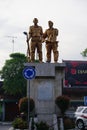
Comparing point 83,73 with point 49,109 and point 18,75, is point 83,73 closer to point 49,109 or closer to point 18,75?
point 18,75

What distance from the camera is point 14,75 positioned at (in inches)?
2216

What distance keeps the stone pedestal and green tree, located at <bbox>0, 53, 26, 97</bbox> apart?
32224 mm

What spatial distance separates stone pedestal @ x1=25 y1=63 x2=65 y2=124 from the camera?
72.6ft

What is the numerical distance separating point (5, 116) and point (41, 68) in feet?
115

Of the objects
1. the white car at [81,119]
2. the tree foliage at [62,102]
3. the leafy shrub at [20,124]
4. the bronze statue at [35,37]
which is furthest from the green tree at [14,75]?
the leafy shrub at [20,124]

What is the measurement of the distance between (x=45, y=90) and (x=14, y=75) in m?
34.3

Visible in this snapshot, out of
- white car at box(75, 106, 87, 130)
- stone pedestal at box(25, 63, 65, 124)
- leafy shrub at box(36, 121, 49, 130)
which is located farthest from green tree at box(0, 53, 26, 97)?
leafy shrub at box(36, 121, 49, 130)

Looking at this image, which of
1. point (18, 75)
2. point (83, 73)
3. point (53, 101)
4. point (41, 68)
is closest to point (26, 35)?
point (41, 68)

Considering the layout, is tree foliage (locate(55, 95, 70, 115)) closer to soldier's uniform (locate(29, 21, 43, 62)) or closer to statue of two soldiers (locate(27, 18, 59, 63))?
statue of two soldiers (locate(27, 18, 59, 63))

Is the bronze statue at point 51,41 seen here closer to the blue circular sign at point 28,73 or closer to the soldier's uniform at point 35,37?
the soldier's uniform at point 35,37

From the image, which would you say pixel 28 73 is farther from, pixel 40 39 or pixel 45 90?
pixel 40 39

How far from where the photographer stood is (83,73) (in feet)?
198

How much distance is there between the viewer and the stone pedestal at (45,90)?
22141 millimetres

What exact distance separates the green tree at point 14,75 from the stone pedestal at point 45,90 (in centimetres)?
3222
